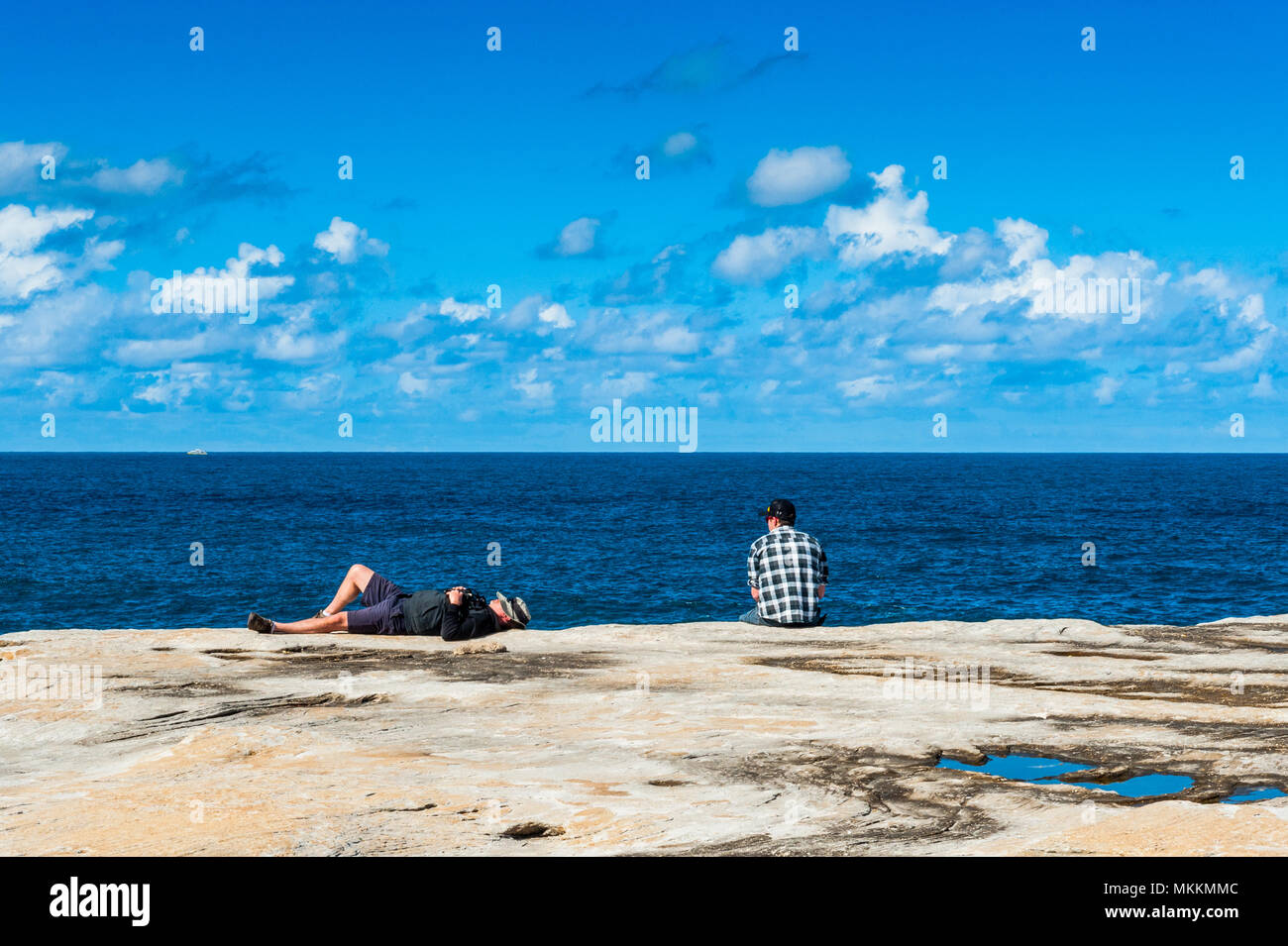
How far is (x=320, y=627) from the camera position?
14.3 metres

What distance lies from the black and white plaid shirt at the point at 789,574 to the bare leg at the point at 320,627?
18.5ft

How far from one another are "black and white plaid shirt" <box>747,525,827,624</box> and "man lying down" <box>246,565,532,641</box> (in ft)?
11.4

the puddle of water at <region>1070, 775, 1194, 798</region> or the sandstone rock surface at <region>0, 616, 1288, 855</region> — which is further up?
the sandstone rock surface at <region>0, 616, 1288, 855</region>

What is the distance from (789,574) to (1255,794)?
319 inches

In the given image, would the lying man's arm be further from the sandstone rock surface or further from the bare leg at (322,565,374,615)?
the bare leg at (322,565,374,615)

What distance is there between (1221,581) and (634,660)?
4428 centimetres

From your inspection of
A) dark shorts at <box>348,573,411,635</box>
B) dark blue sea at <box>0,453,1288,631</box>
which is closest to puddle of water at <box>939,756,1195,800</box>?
dark shorts at <box>348,573,411,635</box>

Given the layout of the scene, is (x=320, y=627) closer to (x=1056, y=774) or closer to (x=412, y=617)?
(x=412, y=617)

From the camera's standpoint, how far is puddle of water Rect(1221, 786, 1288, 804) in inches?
279

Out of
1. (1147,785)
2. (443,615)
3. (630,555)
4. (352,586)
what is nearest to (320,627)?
(352,586)

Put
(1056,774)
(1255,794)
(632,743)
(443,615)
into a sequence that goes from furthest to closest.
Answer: (443,615) < (632,743) < (1056,774) < (1255,794)

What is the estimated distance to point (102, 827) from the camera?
6.20 meters
